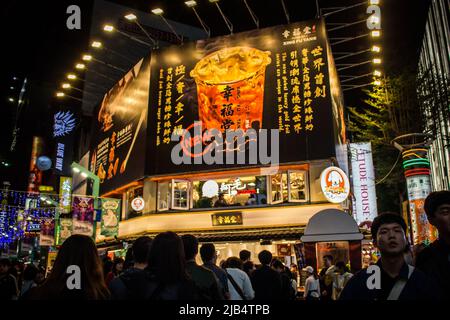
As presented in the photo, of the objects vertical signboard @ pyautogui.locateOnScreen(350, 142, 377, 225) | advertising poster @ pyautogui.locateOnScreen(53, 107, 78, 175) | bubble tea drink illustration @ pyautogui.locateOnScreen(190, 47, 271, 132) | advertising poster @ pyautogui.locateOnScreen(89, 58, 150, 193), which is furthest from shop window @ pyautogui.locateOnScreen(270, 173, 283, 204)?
advertising poster @ pyautogui.locateOnScreen(53, 107, 78, 175)

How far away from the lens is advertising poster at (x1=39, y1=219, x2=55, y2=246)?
2378cm

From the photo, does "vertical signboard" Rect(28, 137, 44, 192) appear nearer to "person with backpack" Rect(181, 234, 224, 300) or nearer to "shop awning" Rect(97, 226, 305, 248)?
"shop awning" Rect(97, 226, 305, 248)

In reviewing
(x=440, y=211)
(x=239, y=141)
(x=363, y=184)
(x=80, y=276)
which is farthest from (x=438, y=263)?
(x=363, y=184)

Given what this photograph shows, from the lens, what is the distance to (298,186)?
59.4ft

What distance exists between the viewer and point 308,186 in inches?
704

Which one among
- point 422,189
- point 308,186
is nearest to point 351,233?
point 422,189

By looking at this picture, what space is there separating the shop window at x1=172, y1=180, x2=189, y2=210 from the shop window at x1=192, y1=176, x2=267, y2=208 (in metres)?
0.38

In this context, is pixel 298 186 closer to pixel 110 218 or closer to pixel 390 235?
pixel 110 218

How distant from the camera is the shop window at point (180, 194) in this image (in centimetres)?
1956

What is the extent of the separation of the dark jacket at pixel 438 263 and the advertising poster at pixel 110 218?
57.8ft

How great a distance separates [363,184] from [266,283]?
16113 mm
